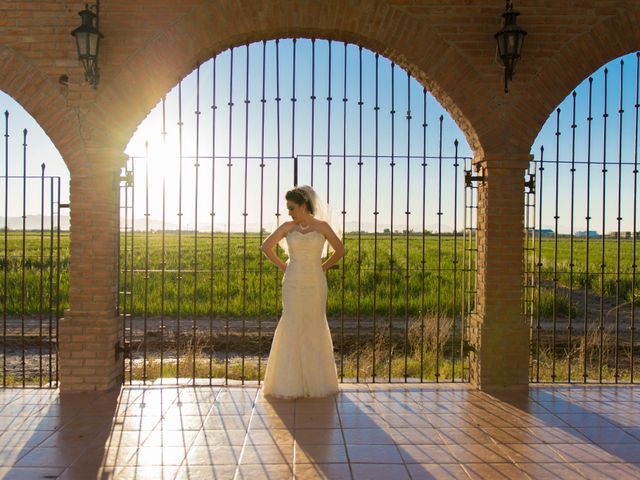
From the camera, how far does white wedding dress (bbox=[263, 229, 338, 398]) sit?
225 inches

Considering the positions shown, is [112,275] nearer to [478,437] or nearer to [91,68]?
[91,68]

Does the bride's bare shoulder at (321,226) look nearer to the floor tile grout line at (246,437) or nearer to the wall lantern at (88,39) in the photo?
the floor tile grout line at (246,437)

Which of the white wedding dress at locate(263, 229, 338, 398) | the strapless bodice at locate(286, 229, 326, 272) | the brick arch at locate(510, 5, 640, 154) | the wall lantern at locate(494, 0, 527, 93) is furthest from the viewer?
the brick arch at locate(510, 5, 640, 154)

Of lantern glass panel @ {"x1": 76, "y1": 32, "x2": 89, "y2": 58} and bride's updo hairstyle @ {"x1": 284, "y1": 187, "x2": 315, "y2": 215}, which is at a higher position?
lantern glass panel @ {"x1": 76, "y1": 32, "x2": 89, "y2": 58}

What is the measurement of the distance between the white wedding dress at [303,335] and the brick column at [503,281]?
1.71 meters

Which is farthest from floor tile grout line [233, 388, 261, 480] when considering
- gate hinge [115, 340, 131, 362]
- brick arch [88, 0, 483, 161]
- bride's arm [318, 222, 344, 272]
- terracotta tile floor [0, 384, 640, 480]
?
brick arch [88, 0, 483, 161]

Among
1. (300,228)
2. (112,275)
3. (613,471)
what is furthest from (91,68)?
(613,471)

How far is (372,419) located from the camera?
509 cm

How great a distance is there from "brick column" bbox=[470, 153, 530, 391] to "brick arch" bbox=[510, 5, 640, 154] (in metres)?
0.41

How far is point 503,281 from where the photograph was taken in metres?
6.10

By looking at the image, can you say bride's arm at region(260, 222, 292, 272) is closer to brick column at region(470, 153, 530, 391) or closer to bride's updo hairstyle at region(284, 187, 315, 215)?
bride's updo hairstyle at region(284, 187, 315, 215)

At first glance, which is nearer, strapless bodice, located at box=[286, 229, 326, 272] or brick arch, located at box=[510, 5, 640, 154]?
strapless bodice, located at box=[286, 229, 326, 272]

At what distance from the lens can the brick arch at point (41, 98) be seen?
5.77 meters

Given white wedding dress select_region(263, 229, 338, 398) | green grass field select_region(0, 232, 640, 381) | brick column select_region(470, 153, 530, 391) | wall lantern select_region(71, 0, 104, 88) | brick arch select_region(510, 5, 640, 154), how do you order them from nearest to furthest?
wall lantern select_region(71, 0, 104, 88), white wedding dress select_region(263, 229, 338, 398), brick arch select_region(510, 5, 640, 154), brick column select_region(470, 153, 530, 391), green grass field select_region(0, 232, 640, 381)
